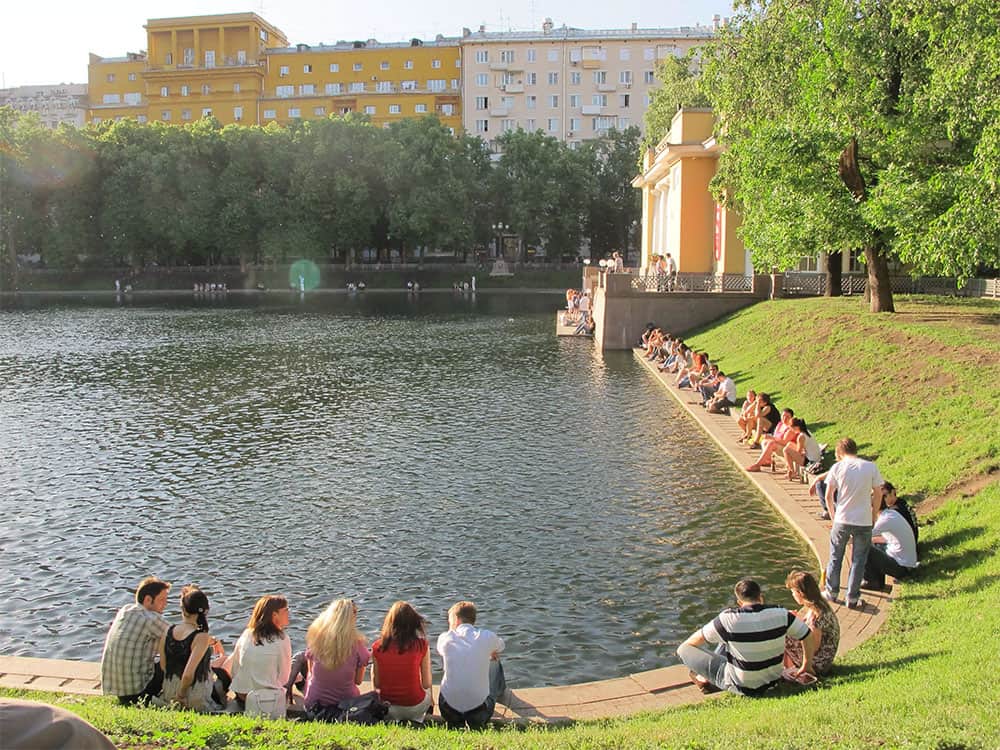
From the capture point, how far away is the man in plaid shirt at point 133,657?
308 inches

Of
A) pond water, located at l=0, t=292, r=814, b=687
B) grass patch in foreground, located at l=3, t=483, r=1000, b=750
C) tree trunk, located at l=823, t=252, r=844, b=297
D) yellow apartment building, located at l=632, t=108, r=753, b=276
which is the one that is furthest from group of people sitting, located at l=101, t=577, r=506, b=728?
yellow apartment building, located at l=632, t=108, r=753, b=276

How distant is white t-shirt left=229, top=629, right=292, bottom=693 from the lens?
25.0ft

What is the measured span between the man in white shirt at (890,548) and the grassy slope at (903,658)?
0.24m

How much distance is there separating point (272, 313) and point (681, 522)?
154 ft

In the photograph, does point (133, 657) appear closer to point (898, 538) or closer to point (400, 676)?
point (400, 676)

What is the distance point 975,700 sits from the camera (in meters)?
6.63

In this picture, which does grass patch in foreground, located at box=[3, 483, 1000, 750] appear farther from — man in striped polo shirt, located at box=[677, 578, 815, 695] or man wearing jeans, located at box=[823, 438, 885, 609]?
man wearing jeans, located at box=[823, 438, 885, 609]

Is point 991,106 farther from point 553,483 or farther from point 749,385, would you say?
point 553,483

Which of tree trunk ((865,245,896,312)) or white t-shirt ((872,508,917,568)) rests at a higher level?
tree trunk ((865,245,896,312))

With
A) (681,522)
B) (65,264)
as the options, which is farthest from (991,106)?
(65,264)

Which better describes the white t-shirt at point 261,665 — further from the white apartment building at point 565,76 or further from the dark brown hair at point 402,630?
the white apartment building at point 565,76

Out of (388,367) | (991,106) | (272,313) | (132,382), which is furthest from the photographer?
(272,313)

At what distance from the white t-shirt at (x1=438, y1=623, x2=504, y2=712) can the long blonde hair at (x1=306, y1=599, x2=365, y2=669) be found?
2.60ft

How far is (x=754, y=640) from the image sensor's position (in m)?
7.90
